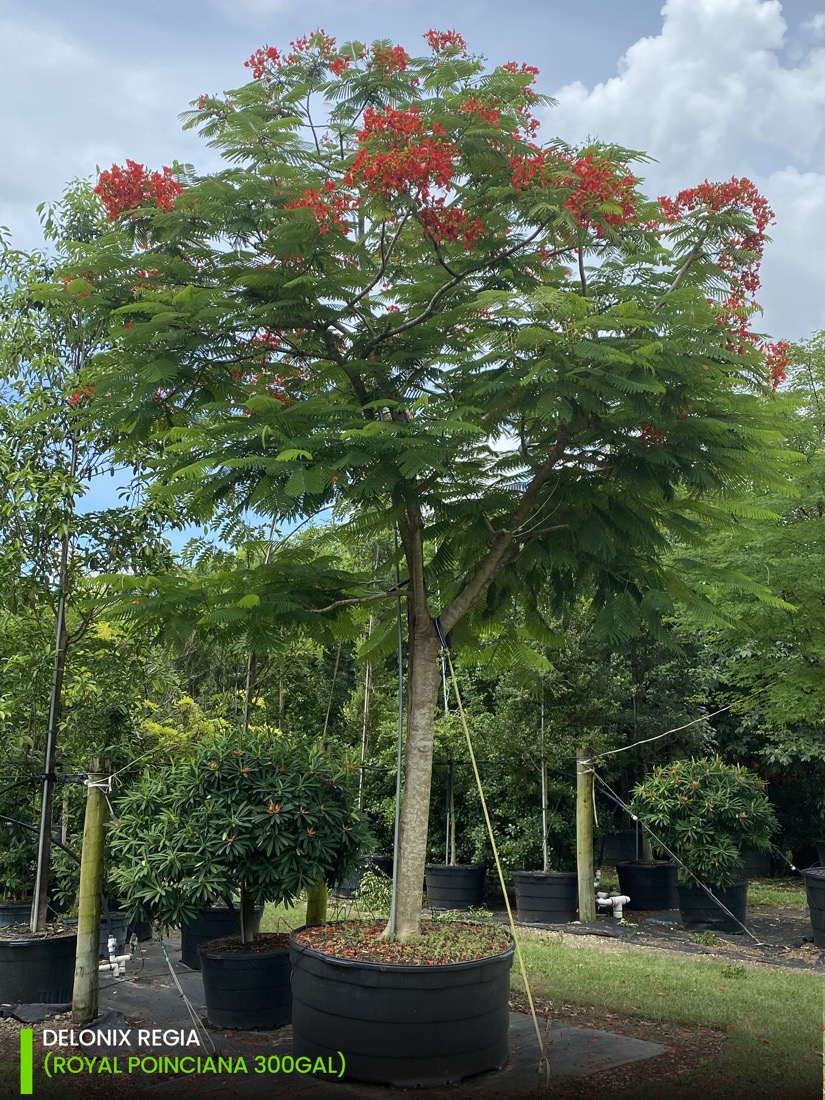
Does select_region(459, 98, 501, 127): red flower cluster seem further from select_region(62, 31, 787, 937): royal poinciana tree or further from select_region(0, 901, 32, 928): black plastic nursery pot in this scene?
select_region(0, 901, 32, 928): black plastic nursery pot

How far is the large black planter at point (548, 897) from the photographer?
392 inches

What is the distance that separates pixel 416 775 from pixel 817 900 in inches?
211

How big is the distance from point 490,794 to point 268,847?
6196mm

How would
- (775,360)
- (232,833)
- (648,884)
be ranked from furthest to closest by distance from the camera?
(648,884) < (232,833) < (775,360)

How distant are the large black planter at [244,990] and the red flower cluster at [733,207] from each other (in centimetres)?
498

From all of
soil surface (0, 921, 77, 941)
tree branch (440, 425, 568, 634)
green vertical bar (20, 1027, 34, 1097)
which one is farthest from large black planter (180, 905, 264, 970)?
tree branch (440, 425, 568, 634)

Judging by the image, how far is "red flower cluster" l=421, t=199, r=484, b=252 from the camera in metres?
4.96

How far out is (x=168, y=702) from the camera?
1136 cm

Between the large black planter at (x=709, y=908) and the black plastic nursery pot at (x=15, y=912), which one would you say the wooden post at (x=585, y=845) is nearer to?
the large black planter at (x=709, y=908)

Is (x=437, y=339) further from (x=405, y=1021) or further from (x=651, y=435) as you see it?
(x=405, y=1021)

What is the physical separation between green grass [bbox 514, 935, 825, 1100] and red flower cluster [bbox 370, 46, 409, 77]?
5557 mm

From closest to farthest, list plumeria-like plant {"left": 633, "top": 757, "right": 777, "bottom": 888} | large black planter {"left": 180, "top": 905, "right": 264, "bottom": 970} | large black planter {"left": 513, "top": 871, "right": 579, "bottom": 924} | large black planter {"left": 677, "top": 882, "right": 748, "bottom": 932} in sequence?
large black planter {"left": 180, "top": 905, "right": 264, "bottom": 970}, plumeria-like plant {"left": 633, "top": 757, "right": 777, "bottom": 888}, large black planter {"left": 677, "top": 882, "right": 748, "bottom": 932}, large black planter {"left": 513, "top": 871, "right": 579, "bottom": 924}

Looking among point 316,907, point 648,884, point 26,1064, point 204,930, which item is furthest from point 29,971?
point 648,884

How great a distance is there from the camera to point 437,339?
5293mm
